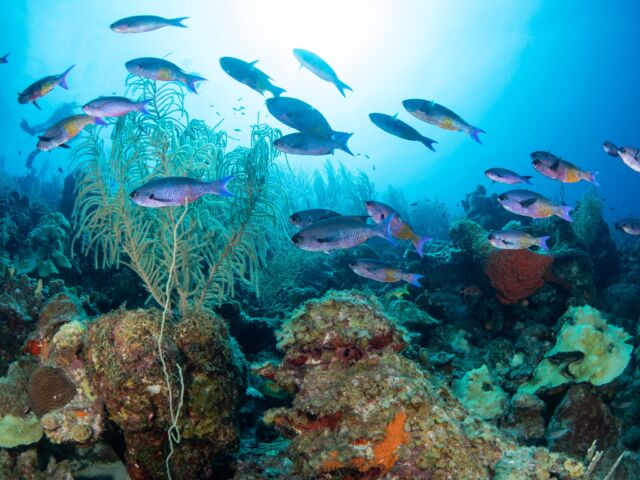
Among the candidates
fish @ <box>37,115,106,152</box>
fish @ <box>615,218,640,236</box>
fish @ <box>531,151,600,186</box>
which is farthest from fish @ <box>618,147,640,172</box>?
fish @ <box>37,115,106,152</box>

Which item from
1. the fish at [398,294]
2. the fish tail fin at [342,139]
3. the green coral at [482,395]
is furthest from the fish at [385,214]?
the fish at [398,294]

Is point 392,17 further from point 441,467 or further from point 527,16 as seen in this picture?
point 441,467

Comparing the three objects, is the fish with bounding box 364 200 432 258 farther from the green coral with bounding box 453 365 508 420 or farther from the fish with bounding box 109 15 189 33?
the fish with bounding box 109 15 189 33

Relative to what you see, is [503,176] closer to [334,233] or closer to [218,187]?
[334,233]

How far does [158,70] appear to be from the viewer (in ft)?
15.6

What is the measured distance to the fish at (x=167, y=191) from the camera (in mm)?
3438

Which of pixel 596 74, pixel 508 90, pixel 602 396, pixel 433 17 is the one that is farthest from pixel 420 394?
pixel 596 74

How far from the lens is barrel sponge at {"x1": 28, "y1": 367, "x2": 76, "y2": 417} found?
289 centimetres

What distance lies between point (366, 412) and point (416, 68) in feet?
303

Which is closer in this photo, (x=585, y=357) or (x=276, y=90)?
(x=585, y=357)

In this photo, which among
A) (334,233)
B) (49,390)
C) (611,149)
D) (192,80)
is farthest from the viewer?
(611,149)

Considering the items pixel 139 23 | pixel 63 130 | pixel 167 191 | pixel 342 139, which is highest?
pixel 139 23

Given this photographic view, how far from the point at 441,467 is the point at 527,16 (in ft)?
280

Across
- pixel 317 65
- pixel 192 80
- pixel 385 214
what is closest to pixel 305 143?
pixel 385 214
